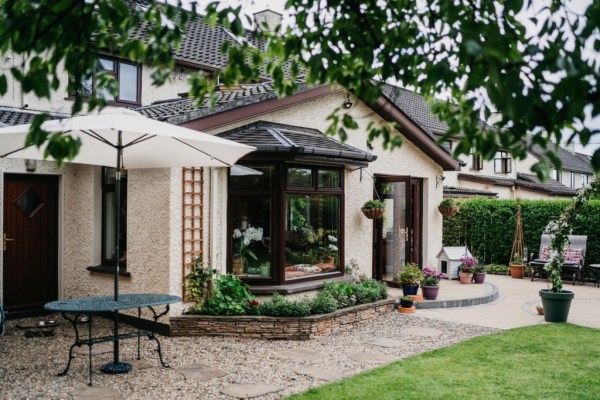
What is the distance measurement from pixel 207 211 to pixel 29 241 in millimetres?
3729

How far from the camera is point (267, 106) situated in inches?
389

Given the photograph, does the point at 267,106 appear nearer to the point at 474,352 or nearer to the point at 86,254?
the point at 86,254

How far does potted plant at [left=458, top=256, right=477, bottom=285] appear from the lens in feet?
46.3

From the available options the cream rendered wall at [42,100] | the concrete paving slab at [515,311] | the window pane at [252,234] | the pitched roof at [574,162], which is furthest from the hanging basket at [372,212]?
the pitched roof at [574,162]

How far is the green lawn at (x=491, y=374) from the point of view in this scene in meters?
5.73

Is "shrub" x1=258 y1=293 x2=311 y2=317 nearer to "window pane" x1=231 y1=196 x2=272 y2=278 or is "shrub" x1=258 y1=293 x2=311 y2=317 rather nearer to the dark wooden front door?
"window pane" x1=231 y1=196 x2=272 y2=278

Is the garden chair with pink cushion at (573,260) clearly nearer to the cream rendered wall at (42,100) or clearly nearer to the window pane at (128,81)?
the cream rendered wall at (42,100)

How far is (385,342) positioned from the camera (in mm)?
8242

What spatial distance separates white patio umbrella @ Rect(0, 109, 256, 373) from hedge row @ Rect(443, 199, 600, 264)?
12932 mm

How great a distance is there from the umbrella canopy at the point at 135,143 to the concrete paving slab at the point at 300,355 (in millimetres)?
2695

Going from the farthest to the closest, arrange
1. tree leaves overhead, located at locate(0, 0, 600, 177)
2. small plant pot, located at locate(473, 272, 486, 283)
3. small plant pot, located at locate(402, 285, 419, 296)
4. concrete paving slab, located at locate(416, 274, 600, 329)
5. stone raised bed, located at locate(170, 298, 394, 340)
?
1. small plant pot, located at locate(473, 272, 486, 283)
2. small plant pot, located at locate(402, 285, 419, 296)
3. concrete paving slab, located at locate(416, 274, 600, 329)
4. stone raised bed, located at locate(170, 298, 394, 340)
5. tree leaves overhead, located at locate(0, 0, 600, 177)

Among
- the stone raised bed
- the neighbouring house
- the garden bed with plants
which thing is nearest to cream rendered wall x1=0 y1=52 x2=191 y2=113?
the garden bed with plants

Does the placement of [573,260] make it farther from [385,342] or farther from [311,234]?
[385,342]

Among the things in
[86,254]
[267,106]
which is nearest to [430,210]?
[267,106]
